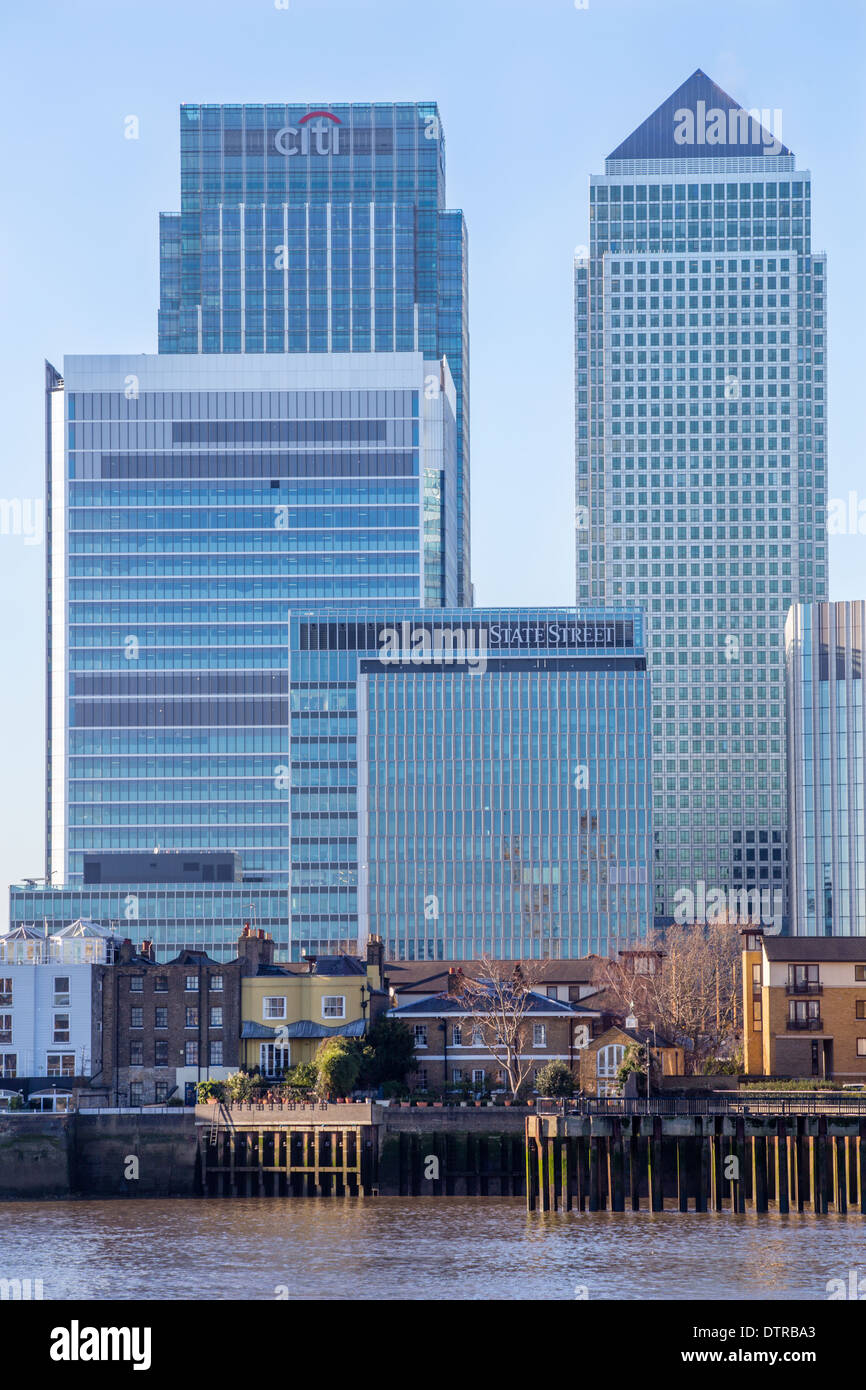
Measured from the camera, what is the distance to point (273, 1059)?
13588cm

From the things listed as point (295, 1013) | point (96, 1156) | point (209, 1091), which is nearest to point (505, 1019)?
point (295, 1013)

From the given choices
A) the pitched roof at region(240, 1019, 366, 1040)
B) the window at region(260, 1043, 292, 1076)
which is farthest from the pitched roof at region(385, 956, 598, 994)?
the window at region(260, 1043, 292, 1076)

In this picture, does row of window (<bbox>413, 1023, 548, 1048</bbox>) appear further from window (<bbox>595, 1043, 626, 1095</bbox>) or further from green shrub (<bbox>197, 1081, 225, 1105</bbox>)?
green shrub (<bbox>197, 1081, 225, 1105</bbox>)

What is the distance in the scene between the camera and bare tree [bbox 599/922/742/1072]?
14262cm

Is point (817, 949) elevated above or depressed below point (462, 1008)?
above

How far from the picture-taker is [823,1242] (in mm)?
85125

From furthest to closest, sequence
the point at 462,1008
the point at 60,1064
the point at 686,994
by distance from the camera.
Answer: the point at 686,994 < the point at 462,1008 < the point at 60,1064

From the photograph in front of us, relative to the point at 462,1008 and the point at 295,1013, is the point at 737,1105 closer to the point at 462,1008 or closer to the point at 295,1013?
the point at 462,1008

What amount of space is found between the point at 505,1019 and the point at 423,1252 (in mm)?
48515

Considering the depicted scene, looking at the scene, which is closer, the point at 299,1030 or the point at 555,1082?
the point at 555,1082

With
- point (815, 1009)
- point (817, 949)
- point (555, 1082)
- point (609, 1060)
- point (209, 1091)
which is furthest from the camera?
point (609, 1060)
